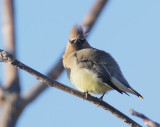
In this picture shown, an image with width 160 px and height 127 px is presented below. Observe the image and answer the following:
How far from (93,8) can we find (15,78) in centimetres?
133

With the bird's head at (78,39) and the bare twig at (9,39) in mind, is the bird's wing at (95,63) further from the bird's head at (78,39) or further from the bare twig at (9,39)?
the bare twig at (9,39)

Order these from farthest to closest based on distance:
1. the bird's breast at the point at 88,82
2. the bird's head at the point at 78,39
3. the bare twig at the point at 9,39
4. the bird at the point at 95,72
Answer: the bird's head at the point at 78,39
the bare twig at the point at 9,39
the bird's breast at the point at 88,82
the bird at the point at 95,72

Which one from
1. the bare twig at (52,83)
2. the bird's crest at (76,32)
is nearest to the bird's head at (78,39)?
the bird's crest at (76,32)

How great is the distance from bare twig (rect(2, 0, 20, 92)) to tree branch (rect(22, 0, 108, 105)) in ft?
0.62

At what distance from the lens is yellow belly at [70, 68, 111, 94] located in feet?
12.8

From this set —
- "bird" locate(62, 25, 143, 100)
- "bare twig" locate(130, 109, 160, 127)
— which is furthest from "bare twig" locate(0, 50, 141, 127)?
"bare twig" locate(130, 109, 160, 127)

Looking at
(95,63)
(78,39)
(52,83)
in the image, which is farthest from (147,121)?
(78,39)

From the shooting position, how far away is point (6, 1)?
457cm

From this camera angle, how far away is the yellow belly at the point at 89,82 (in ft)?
12.8

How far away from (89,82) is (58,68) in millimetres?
790

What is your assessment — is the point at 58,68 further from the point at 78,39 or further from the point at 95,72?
the point at 95,72

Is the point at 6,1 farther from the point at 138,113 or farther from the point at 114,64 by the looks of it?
the point at 138,113

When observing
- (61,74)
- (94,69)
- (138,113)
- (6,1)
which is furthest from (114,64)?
(138,113)

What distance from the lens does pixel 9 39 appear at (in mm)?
4461
